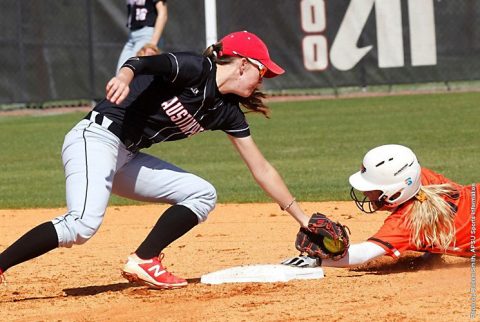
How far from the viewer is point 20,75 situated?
1705 centimetres

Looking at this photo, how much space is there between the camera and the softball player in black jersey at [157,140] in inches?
199

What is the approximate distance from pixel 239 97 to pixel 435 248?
4.36 ft

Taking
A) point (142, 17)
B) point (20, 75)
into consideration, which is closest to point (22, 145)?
point (142, 17)

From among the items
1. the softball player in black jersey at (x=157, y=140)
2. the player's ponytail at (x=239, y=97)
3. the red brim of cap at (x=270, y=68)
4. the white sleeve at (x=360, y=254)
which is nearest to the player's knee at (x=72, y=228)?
the softball player in black jersey at (x=157, y=140)

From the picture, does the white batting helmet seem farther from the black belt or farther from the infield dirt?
the black belt

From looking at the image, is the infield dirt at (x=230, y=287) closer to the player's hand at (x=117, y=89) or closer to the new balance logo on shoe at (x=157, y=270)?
the new balance logo on shoe at (x=157, y=270)

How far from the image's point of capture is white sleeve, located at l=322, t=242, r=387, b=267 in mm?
5383

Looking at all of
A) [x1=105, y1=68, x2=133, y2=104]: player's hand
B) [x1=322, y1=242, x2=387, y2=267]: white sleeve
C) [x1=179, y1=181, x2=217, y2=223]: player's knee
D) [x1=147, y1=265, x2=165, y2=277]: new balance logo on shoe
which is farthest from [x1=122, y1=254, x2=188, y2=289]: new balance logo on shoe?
[x1=105, y1=68, x2=133, y2=104]: player's hand

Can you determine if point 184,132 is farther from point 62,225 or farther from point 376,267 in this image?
point 376,267

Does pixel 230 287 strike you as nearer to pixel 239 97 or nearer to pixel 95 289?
pixel 95 289

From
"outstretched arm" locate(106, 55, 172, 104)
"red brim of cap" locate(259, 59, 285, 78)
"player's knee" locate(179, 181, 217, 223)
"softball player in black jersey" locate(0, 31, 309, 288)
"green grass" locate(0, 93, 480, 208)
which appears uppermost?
"outstretched arm" locate(106, 55, 172, 104)

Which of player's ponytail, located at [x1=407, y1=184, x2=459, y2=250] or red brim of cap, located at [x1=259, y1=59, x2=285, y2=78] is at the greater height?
red brim of cap, located at [x1=259, y1=59, x2=285, y2=78]

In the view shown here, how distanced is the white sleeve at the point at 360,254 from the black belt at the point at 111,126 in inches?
49.8

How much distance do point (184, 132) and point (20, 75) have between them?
40.0 feet
